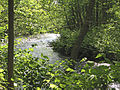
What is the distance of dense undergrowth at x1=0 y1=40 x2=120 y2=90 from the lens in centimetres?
227

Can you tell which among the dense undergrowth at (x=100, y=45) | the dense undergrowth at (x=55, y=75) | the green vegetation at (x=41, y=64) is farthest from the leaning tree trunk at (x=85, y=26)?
the dense undergrowth at (x=55, y=75)

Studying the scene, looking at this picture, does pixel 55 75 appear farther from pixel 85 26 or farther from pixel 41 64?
pixel 85 26

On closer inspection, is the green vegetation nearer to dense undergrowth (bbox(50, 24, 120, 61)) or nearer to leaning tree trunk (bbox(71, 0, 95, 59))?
leaning tree trunk (bbox(71, 0, 95, 59))

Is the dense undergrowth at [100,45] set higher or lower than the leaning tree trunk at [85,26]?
lower

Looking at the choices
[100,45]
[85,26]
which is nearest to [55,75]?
[85,26]

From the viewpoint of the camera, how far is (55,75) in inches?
98.4

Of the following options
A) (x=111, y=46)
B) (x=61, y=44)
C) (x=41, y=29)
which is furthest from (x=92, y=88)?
(x=61, y=44)

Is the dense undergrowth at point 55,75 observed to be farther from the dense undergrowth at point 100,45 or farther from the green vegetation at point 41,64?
the dense undergrowth at point 100,45

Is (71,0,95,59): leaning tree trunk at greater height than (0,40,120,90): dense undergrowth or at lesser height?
greater

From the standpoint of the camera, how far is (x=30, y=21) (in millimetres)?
3623

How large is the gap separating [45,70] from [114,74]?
1158mm

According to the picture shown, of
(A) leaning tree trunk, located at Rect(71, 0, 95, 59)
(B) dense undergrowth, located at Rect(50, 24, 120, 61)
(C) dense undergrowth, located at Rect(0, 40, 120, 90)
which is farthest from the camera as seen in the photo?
(B) dense undergrowth, located at Rect(50, 24, 120, 61)

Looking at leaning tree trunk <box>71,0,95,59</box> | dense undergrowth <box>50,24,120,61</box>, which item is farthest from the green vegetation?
dense undergrowth <box>50,24,120,61</box>

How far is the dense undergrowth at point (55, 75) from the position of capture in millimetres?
2271
